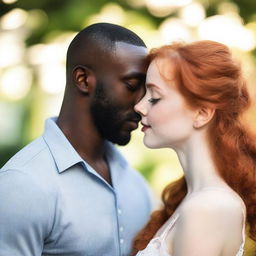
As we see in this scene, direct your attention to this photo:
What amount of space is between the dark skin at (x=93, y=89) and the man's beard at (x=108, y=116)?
13 millimetres

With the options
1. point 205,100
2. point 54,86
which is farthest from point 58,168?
point 54,86

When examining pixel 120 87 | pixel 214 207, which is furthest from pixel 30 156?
pixel 214 207

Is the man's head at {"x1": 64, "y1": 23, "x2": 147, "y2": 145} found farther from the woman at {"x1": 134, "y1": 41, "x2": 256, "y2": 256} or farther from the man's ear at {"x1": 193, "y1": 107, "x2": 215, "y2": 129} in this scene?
the man's ear at {"x1": 193, "y1": 107, "x2": 215, "y2": 129}

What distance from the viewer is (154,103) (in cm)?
284

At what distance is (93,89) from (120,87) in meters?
0.13

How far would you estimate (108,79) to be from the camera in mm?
2975

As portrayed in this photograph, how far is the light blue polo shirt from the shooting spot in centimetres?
278

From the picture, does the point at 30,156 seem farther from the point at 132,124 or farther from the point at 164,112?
the point at 164,112

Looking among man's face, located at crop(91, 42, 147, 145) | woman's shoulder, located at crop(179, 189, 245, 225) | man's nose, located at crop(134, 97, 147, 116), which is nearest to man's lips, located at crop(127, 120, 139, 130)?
man's face, located at crop(91, 42, 147, 145)

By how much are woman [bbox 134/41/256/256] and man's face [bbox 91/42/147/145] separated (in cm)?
10

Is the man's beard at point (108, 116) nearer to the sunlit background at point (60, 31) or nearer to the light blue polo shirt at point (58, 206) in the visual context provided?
the light blue polo shirt at point (58, 206)

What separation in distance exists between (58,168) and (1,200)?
287 millimetres

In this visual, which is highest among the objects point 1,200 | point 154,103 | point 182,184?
point 154,103

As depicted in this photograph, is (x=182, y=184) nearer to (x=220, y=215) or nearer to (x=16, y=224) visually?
(x=220, y=215)
